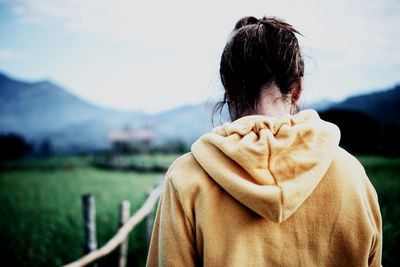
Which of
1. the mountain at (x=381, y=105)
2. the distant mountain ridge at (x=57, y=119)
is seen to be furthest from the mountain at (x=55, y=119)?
the mountain at (x=381, y=105)

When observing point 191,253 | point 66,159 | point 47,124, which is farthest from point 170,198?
point 47,124

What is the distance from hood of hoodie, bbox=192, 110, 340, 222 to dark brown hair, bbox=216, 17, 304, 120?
12 centimetres

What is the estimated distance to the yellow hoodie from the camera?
0.84 metres

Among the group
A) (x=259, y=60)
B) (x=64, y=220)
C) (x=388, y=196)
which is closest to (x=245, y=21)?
(x=259, y=60)

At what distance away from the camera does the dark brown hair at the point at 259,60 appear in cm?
91

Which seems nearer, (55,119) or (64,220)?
(64,220)

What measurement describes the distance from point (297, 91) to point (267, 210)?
0.47m

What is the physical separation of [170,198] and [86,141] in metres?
32.6

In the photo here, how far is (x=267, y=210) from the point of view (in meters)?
0.82

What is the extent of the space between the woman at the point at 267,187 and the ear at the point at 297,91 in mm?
23

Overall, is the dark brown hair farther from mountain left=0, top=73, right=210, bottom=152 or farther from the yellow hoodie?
mountain left=0, top=73, right=210, bottom=152

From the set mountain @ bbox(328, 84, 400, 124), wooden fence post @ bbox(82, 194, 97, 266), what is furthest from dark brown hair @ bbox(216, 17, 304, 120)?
mountain @ bbox(328, 84, 400, 124)

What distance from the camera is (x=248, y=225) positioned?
0.89 meters

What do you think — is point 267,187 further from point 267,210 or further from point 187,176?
point 187,176
